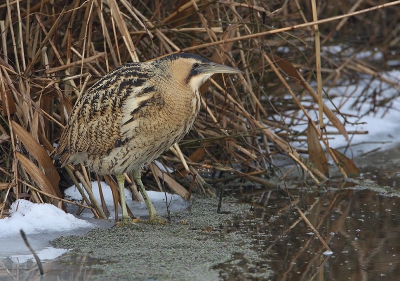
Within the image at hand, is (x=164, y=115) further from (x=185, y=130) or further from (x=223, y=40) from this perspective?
(x=223, y=40)

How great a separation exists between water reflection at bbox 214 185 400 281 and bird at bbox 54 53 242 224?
1.81 ft

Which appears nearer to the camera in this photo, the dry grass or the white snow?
the white snow

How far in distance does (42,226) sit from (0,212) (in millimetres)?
204

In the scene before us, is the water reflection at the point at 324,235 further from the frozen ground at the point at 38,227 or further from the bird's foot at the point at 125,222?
the frozen ground at the point at 38,227

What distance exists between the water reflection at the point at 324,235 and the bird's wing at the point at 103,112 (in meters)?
0.72

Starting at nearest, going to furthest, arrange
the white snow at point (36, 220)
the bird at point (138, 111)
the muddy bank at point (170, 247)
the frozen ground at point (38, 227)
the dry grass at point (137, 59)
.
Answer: the muddy bank at point (170, 247)
the frozen ground at point (38, 227)
the white snow at point (36, 220)
the bird at point (138, 111)
the dry grass at point (137, 59)

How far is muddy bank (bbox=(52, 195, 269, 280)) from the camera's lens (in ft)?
7.83

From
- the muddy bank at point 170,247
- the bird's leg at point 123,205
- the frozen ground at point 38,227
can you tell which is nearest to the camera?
the muddy bank at point 170,247

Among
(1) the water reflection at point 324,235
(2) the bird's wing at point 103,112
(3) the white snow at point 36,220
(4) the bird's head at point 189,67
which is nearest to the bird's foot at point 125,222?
(3) the white snow at point 36,220

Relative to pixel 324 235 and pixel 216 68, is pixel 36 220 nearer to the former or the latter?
pixel 216 68

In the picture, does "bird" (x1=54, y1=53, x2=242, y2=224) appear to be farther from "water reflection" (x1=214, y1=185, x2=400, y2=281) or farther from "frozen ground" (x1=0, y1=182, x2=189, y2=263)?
"water reflection" (x1=214, y1=185, x2=400, y2=281)

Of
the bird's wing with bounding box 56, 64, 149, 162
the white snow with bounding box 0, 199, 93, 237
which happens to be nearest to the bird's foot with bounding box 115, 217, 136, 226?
the white snow with bounding box 0, 199, 93, 237

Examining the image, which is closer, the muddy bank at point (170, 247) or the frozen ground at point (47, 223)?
the muddy bank at point (170, 247)

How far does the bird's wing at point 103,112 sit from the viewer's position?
3115mm
